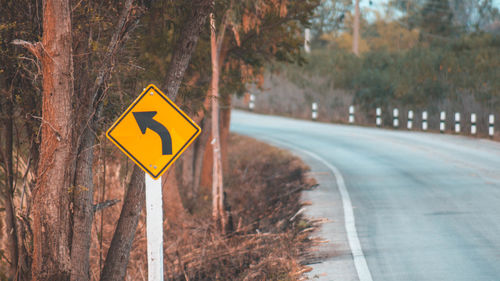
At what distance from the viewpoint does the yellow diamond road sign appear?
6043 mm

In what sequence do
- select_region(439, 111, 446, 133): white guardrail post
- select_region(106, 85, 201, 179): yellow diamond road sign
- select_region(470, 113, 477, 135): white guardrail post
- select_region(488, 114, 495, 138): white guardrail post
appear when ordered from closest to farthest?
select_region(106, 85, 201, 179): yellow diamond road sign → select_region(488, 114, 495, 138): white guardrail post → select_region(470, 113, 477, 135): white guardrail post → select_region(439, 111, 446, 133): white guardrail post

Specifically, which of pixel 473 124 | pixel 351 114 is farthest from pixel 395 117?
pixel 473 124

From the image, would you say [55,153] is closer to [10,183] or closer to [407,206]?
[10,183]

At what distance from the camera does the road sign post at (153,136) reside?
19.8 ft

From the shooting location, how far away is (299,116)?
3325cm

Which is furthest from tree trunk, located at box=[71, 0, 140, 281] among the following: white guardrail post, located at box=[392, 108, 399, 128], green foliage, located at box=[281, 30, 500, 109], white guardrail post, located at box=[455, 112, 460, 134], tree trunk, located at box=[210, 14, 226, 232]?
white guardrail post, located at box=[392, 108, 399, 128]

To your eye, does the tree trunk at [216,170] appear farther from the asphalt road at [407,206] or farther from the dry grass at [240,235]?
the asphalt road at [407,206]

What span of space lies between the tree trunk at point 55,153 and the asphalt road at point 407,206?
310 cm

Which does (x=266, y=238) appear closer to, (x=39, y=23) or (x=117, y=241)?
(x=117, y=241)

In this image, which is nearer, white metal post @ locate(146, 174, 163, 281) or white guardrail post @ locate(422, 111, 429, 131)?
white metal post @ locate(146, 174, 163, 281)

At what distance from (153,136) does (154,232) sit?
908 millimetres

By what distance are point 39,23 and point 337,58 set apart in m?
28.7

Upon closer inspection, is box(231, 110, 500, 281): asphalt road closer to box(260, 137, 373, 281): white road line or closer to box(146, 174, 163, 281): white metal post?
box(260, 137, 373, 281): white road line

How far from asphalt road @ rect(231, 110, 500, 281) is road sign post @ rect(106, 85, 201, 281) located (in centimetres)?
273
